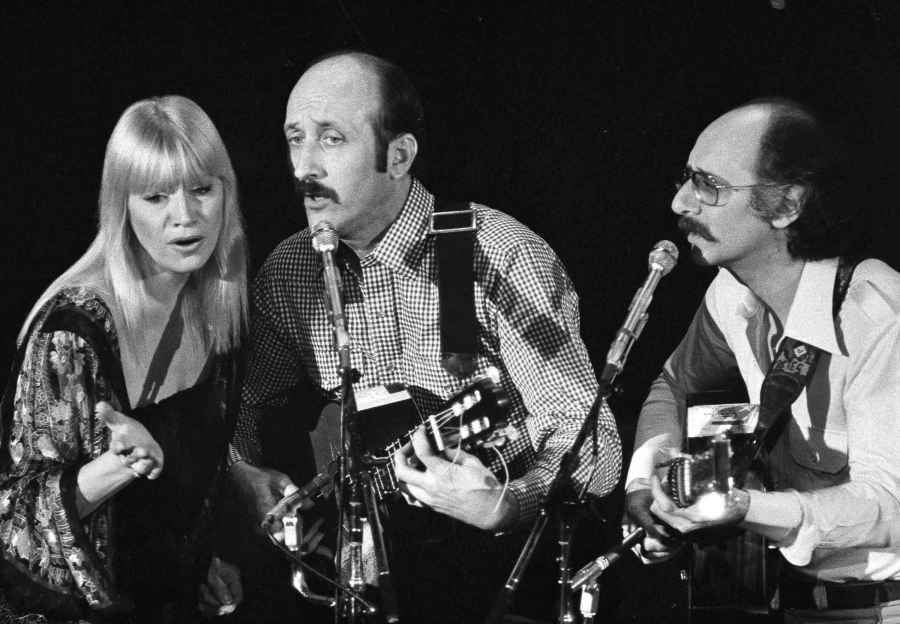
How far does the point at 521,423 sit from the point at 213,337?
33.4 inches

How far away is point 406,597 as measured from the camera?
314cm

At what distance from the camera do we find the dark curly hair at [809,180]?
2.95 m

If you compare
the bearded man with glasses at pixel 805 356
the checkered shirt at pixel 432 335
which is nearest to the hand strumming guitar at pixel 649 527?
the bearded man with glasses at pixel 805 356

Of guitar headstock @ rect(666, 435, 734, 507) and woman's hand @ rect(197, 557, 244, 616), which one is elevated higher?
guitar headstock @ rect(666, 435, 734, 507)

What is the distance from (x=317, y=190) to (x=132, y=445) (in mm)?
833

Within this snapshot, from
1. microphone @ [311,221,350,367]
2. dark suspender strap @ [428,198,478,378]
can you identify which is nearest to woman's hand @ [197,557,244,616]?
dark suspender strap @ [428,198,478,378]

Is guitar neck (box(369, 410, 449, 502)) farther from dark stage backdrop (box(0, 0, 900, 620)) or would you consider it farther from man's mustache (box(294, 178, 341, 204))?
dark stage backdrop (box(0, 0, 900, 620))

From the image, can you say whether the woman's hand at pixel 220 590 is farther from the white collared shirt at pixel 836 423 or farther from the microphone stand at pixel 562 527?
the white collared shirt at pixel 836 423

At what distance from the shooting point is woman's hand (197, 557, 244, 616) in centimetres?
311

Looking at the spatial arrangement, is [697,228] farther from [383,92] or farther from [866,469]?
[383,92]

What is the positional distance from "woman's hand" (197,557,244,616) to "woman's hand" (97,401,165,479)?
1.69 feet

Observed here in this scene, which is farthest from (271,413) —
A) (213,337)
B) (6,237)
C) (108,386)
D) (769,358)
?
(769,358)

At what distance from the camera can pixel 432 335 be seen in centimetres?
313

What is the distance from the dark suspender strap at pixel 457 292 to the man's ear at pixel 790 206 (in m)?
0.79
